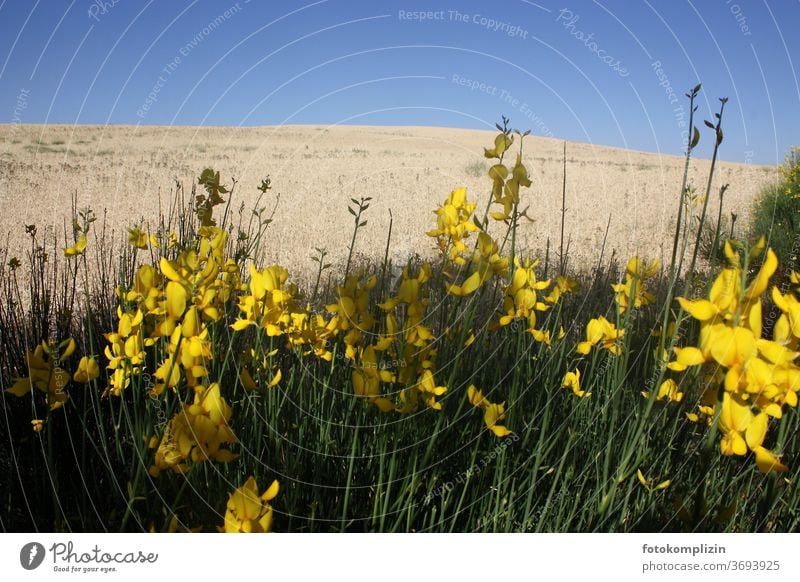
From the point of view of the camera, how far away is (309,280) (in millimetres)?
4812

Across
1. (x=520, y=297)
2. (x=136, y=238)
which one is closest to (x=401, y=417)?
(x=520, y=297)

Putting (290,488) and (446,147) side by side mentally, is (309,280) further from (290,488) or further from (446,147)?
(446,147)

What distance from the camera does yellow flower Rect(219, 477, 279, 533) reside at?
86cm

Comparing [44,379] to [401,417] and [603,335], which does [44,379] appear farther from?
[603,335]
